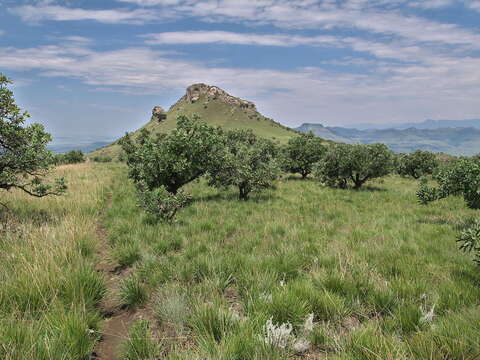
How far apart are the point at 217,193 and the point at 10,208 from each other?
12.1 m

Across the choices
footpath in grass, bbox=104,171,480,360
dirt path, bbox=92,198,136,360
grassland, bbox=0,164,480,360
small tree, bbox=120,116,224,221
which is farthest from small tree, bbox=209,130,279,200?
dirt path, bbox=92,198,136,360

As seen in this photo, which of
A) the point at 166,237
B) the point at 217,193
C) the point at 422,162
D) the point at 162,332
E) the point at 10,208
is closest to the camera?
the point at 162,332

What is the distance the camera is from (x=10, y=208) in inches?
454

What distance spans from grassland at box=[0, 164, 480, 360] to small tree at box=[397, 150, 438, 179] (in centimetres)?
4301

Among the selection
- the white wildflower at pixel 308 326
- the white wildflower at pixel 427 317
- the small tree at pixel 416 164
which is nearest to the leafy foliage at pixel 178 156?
the white wildflower at pixel 308 326

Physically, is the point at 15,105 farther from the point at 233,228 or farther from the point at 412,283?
the point at 412,283

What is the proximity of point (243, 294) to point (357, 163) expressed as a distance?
76.9 feet

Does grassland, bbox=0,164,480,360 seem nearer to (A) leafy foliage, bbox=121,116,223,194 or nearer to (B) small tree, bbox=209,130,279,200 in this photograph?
(A) leafy foliage, bbox=121,116,223,194

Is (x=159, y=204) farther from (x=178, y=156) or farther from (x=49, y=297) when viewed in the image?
(x=49, y=297)

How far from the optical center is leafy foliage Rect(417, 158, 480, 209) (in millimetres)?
10328

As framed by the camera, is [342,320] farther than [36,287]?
No

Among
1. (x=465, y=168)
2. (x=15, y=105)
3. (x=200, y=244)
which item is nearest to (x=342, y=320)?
(x=200, y=244)

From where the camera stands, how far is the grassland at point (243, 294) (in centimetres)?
348

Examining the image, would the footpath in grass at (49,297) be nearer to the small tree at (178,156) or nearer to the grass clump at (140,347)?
the grass clump at (140,347)
